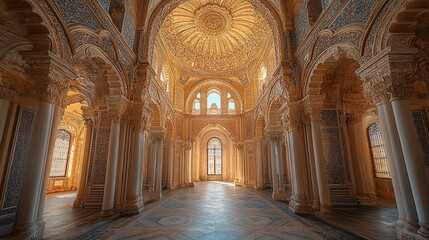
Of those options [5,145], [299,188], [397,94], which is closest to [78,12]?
[5,145]

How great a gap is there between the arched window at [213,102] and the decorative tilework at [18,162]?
508 inches

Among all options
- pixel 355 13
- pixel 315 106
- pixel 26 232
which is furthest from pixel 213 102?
pixel 26 232

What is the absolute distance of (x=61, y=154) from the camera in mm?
13945

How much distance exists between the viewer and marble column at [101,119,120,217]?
6.10m

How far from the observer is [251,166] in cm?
1577

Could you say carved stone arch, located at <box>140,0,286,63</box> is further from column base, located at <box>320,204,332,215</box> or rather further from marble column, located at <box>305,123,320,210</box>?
column base, located at <box>320,204,332,215</box>

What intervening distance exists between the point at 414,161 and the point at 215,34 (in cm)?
1308

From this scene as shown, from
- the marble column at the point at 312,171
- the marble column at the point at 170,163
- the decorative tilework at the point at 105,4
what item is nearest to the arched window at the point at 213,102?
the marble column at the point at 170,163

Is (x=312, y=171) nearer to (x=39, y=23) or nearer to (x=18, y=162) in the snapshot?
(x=39, y=23)

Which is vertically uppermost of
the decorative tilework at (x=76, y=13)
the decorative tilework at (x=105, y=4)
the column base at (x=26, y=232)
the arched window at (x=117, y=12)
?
the arched window at (x=117, y=12)

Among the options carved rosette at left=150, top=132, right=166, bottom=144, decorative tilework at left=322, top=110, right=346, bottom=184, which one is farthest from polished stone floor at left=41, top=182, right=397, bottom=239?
carved rosette at left=150, top=132, right=166, bottom=144

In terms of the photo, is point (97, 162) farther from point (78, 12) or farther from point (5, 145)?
point (78, 12)

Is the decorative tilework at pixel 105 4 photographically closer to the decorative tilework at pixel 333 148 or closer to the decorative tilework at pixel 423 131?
the decorative tilework at pixel 333 148

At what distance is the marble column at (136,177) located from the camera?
6.75 m
